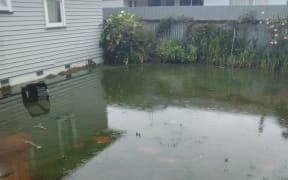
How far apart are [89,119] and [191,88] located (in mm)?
3176

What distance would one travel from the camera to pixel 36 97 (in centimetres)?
640

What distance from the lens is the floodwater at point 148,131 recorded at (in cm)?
371

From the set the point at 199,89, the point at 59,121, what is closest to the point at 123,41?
the point at 199,89

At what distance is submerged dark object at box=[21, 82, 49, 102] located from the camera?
20.5 feet

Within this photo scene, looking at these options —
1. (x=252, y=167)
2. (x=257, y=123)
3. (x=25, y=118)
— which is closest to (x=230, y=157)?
(x=252, y=167)

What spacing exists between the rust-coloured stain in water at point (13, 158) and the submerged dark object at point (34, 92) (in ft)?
5.60

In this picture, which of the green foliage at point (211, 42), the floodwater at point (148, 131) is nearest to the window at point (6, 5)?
the floodwater at point (148, 131)

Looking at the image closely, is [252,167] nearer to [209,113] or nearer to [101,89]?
[209,113]

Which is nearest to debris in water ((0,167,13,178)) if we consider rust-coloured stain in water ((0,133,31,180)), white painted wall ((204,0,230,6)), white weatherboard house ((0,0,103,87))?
rust-coloured stain in water ((0,133,31,180))

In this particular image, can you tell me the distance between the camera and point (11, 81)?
24.8 feet

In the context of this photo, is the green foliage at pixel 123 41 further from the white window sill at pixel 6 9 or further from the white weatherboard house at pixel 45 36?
the white window sill at pixel 6 9

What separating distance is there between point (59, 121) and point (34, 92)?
1.36m

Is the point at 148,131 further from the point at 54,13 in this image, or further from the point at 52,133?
the point at 54,13

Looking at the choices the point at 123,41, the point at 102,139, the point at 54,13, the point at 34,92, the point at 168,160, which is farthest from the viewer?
the point at 123,41
